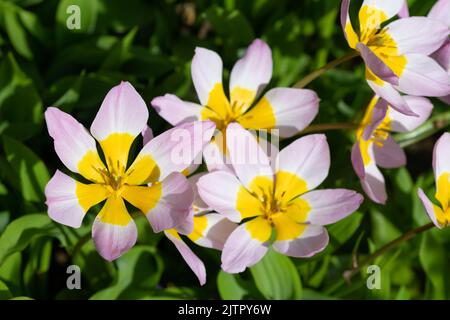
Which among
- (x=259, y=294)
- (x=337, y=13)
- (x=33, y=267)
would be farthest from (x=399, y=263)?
(x=33, y=267)

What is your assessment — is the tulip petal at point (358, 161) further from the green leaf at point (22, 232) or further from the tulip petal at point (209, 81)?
the green leaf at point (22, 232)

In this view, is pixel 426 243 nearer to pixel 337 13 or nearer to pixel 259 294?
pixel 259 294

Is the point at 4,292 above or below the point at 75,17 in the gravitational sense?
below

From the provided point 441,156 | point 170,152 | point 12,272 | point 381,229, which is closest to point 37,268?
point 12,272

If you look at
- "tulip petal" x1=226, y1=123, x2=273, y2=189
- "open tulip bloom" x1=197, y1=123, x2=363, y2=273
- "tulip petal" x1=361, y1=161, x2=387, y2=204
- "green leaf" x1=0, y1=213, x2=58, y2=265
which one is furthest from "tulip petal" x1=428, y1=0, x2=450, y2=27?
"green leaf" x1=0, y1=213, x2=58, y2=265

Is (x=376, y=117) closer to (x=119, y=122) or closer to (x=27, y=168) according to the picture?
(x=119, y=122)

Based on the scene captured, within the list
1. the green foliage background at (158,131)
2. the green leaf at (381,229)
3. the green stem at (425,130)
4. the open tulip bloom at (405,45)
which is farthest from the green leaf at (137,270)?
the green stem at (425,130)

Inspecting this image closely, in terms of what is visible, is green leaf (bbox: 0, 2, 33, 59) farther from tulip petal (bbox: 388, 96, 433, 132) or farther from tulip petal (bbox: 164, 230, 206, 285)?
tulip petal (bbox: 388, 96, 433, 132)
